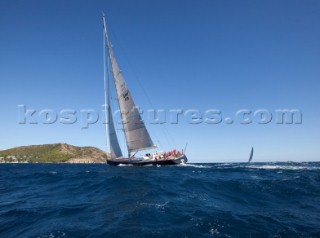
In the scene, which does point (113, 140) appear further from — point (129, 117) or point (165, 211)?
point (165, 211)

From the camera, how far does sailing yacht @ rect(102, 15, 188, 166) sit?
4162cm

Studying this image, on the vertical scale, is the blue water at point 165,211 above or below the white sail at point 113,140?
below

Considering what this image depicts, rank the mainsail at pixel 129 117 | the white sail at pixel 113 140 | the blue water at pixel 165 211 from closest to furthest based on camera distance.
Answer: the blue water at pixel 165 211 < the mainsail at pixel 129 117 < the white sail at pixel 113 140

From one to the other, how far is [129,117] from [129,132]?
3.00 m

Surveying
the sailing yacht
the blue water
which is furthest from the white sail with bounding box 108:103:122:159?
the blue water

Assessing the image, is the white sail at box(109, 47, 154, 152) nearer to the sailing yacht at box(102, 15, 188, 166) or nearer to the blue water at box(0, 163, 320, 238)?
the sailing yacht at box(102, 15, 188, 166)

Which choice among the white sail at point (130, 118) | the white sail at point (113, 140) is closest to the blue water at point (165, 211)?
the white sail at point (130, 118)

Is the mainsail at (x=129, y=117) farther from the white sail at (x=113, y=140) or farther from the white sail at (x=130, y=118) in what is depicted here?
the white sail at (x=113, y=140)

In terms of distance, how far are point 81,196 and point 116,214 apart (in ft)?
16.6

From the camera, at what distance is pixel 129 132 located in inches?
1729

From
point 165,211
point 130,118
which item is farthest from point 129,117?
point 165,211

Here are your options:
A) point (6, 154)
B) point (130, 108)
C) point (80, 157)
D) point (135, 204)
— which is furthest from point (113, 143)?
point (6, 154)

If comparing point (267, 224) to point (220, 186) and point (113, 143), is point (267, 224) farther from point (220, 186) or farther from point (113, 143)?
point (113, 143)

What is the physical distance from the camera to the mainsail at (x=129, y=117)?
4128 cm
